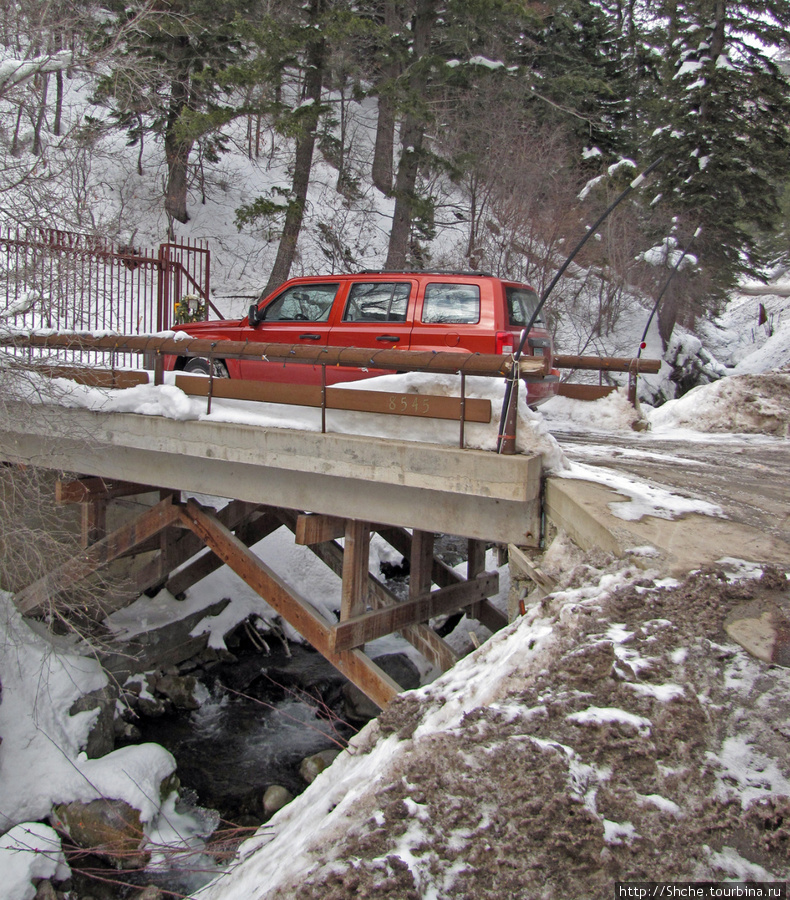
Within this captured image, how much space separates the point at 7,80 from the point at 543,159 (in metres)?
15.3

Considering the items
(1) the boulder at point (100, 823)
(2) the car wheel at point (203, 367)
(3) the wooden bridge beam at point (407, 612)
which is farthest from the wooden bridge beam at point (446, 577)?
(1) the boulder at point (100, 823)

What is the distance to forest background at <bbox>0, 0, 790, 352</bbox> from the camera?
14.9 m

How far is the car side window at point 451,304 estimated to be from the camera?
Answer: 6.51m

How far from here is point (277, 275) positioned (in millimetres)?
17344

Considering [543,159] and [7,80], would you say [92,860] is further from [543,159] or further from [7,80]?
[543,159]

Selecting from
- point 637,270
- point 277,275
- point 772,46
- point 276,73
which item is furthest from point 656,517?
point 772,46

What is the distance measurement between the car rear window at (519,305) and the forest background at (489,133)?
8244 mm

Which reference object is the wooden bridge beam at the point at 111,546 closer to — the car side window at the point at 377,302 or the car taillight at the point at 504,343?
the car side window at the point at 377,302

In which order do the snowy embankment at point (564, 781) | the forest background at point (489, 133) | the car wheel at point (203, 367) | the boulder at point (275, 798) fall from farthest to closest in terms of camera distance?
the forest background at point (489, 133)
the car wheel at point (203, 367)
the boulder at point (275, 798)
the snowy embankment at point (564, 781)

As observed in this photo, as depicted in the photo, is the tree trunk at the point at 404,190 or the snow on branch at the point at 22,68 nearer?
the snow on branch at the point at 22,68

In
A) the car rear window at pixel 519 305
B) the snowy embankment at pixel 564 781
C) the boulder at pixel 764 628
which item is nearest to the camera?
the snowy embankment at pixel 564 781

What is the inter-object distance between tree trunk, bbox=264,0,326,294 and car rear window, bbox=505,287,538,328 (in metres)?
10.1

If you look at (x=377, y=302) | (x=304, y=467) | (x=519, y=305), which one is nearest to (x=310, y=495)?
(x=304, y=467)

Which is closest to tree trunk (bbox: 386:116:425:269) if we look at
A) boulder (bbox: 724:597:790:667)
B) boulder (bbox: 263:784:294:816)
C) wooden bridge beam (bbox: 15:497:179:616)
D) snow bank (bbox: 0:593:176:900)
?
wooden bridge beam (bbox: 15:497:179:616)
